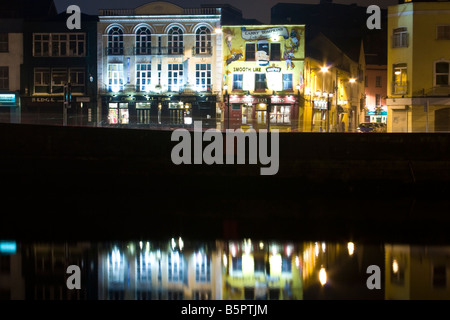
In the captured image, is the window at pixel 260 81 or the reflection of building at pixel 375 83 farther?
the reflection of building at pixel 375 83

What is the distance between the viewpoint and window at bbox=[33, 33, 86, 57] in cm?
5544

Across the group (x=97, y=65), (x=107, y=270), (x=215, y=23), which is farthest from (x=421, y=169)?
(x=97, y=65)

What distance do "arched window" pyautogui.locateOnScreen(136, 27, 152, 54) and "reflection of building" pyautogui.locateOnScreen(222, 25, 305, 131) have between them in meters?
5.73

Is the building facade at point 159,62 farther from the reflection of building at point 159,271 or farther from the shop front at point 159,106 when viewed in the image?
the reflection of building at point 159,271

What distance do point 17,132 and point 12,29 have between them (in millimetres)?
22244

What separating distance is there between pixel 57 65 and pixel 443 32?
27955mm

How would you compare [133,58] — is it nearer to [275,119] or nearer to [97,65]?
[97,65]

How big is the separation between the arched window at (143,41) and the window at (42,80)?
280 inches

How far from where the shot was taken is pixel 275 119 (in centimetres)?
5331

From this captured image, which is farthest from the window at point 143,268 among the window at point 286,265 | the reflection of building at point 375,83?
the reflection of building at point 375,83

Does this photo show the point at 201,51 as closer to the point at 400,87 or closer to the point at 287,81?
the point at 287,81

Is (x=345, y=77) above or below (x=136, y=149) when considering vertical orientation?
above

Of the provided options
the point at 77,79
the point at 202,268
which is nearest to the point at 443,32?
the point at 77,79

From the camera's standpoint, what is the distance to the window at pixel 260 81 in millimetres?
53875
